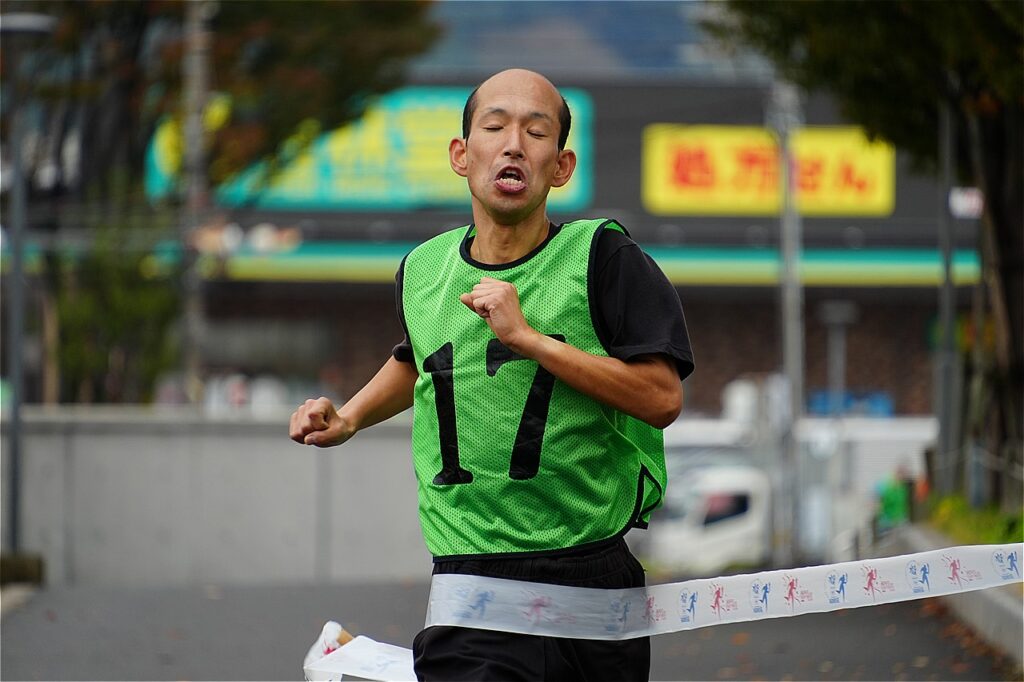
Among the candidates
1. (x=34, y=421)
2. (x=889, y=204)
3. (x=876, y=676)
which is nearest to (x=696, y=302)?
(x=889, y=204)

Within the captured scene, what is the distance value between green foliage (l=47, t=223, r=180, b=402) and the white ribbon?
17009 millimetres

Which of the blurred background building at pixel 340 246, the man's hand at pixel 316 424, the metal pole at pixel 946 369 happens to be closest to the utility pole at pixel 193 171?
the blurred background building at pixel 340 246

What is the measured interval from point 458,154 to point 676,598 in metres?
0.91

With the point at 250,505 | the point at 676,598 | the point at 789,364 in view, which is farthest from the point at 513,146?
the point at 789,364

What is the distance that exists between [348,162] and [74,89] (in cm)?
Answer: 1384

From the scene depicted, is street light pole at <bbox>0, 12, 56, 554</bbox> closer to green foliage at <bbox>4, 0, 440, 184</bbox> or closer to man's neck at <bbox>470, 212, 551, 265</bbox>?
green foliage at <bbox>4, 0, 440, 184</bbox>

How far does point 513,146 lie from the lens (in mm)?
3275

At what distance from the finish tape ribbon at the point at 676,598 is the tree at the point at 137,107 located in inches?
665

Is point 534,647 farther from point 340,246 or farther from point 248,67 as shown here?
point 340,246

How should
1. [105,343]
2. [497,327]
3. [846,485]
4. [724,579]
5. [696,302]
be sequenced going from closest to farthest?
1. [497,327]
2. [724,579]
3. [105,343]
4. [846,485]
5. [696,302]

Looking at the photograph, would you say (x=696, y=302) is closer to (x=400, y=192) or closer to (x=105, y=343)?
(x=400, y=192)

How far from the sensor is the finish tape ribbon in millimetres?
3248

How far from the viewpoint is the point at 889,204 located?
35281mm

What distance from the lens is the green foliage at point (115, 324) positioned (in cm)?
1991
